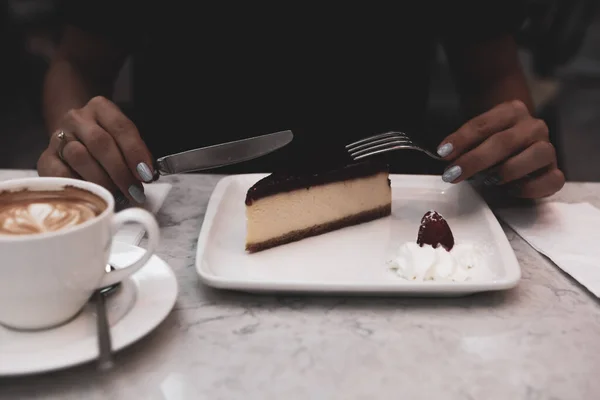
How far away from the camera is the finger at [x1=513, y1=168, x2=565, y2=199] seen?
1.11 meters

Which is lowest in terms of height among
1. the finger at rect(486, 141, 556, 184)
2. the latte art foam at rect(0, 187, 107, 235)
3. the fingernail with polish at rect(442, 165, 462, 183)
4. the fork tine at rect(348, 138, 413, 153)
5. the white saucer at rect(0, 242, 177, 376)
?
the finger at rect(486, 141, 556, 184)

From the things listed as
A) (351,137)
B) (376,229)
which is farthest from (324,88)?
(376,229)

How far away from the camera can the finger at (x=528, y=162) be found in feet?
3.54

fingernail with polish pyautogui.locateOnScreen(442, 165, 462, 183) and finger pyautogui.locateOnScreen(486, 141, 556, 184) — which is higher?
fingernail with polish pyautogui.locateOnScreen(442, 165, 462, 183)

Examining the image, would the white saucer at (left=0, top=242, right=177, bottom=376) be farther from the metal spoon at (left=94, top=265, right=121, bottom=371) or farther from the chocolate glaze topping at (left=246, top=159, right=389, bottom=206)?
the chocolate glaze topping at (left=246, top=159, right=389, bottom=206)

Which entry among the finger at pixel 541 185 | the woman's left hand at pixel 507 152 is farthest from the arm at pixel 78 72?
the finger at pixel 541 185

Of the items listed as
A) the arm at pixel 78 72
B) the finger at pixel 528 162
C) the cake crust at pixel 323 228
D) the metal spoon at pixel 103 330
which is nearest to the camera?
the metal spoon at pixel 103 330

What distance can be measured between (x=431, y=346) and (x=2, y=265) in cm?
47

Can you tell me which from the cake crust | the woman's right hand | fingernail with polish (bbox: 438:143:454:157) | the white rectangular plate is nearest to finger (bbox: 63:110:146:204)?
the woman's right hand

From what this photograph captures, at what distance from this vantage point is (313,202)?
106 cm

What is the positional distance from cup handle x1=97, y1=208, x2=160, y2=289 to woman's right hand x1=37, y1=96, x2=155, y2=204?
1.01 ft

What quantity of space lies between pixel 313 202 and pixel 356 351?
386 mm

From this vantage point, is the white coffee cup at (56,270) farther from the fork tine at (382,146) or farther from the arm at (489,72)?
the arm at (489,72)

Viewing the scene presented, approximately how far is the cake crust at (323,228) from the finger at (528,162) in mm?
212
